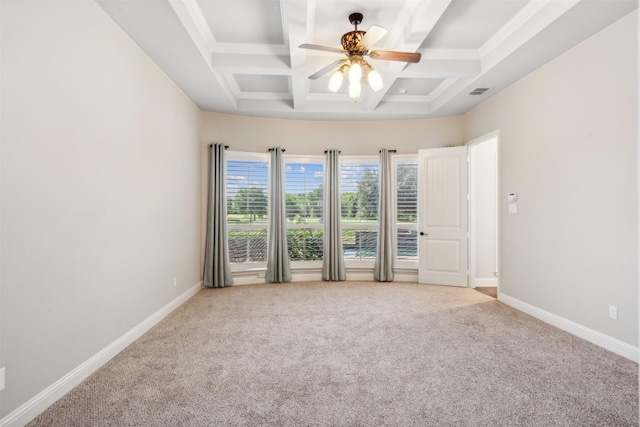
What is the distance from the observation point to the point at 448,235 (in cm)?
485

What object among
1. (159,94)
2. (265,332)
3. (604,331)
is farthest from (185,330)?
(604,331)

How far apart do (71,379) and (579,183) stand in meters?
4.58

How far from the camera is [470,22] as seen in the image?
114 inches

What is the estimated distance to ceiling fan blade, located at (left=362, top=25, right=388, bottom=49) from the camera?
244cm

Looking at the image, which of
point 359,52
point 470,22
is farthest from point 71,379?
point 470,22

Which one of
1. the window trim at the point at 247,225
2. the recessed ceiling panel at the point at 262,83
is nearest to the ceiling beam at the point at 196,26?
the recessed ceiling panel at the point at 262,83

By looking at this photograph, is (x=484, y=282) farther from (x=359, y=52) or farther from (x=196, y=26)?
(x=196, y=26)

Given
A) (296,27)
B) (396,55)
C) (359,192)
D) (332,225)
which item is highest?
(296,27)

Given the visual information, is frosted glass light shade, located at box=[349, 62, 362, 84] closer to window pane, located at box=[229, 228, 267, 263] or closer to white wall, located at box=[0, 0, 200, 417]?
white wall, located at box=[0, 0, 200, 417]

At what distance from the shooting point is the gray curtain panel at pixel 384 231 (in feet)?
16.5

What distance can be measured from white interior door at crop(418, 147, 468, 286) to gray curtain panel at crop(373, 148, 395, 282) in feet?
1.67

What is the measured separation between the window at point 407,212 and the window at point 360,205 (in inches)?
15.1

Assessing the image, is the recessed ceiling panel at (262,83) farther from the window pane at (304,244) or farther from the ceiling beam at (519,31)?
the ceiling beam at (519,31)

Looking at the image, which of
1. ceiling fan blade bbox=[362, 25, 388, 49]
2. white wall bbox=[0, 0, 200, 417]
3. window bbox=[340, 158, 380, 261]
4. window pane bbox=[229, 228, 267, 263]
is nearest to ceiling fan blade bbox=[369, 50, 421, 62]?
ceiling fan blade bbox=[362, 25, 388, 49]
